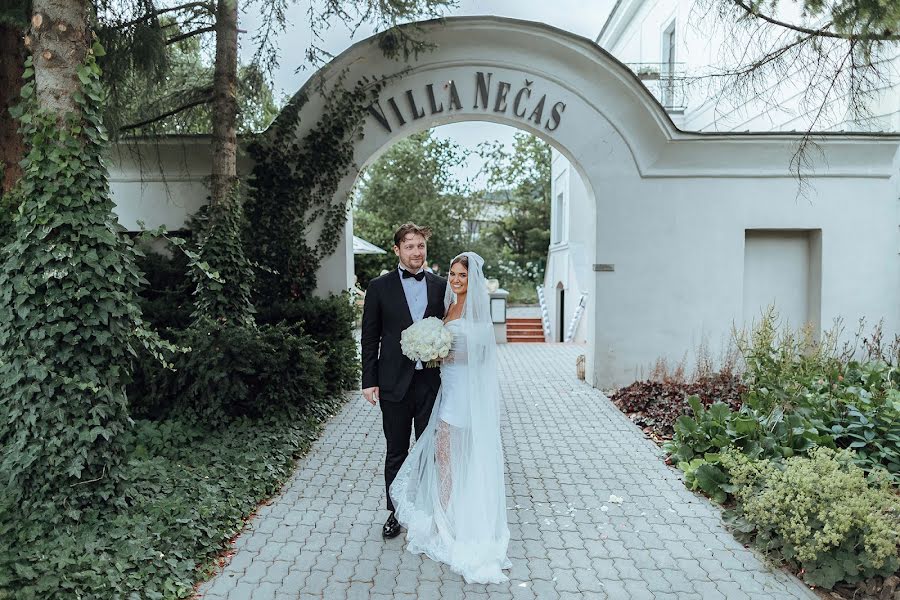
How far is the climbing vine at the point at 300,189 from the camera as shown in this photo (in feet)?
29.8

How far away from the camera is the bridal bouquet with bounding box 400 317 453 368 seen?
13.3ft

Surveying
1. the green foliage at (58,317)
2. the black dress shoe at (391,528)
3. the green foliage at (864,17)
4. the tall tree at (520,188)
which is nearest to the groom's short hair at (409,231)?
the green foliage at (58,317)

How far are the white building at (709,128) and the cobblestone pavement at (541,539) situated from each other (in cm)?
369

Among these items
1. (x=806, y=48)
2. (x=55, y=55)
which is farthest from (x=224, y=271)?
(x=806, y=48)

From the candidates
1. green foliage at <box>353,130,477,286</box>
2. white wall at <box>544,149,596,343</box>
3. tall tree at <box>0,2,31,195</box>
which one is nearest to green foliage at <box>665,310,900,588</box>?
tall tree at <box>0,2,31,195</box>

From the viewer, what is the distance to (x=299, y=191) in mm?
9250

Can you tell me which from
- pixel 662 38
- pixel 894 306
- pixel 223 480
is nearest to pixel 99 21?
pixel 223 480

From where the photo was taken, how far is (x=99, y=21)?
6.28m

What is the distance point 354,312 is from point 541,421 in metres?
3.28

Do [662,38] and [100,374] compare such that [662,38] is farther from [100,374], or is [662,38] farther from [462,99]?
[100,374]

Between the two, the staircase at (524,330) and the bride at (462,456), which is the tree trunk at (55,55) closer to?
the bride at (462,456)

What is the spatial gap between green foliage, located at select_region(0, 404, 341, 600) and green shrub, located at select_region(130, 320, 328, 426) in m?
0.33

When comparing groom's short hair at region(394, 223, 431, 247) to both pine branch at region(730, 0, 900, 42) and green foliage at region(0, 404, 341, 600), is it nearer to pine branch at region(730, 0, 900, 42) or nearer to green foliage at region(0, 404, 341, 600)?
green foliage at region(0, 404, 341, 600)

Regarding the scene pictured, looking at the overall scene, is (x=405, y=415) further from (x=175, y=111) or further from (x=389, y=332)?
(x=175, y=111)
